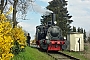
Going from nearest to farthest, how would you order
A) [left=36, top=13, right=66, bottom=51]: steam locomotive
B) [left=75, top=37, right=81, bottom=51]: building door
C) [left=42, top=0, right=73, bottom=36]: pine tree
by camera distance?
[left=36, top=13, right=66, bottom=51]: steam locomotive → [left=75, top=37, right=81, bottom=51]: building door → [left=42, top=0, right=73, bottom=36]: pine tree

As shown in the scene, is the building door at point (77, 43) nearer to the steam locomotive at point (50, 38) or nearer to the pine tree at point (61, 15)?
the steam locomotive at point (50, 38)

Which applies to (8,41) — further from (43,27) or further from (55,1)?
(55,1)

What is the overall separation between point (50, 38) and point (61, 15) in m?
38.4

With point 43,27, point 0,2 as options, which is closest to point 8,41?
point 0,2

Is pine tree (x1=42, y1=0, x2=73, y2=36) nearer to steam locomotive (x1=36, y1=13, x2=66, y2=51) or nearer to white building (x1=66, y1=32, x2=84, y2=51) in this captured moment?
white building (x1=66, y1=32, x2=84, y2=51)

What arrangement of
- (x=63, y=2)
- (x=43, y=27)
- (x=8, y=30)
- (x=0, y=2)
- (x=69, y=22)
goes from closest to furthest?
1. (x=8, y=30)
2. (x=0, y=2)
3. (x=43, y=27)
4. (x=69, y=22)
5. (x=63, y=2)

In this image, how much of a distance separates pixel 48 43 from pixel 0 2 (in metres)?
9.71

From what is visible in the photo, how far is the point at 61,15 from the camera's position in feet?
210

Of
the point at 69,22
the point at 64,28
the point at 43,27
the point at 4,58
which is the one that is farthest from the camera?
the point at 69,22

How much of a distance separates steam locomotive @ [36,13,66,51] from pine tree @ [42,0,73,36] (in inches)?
1246

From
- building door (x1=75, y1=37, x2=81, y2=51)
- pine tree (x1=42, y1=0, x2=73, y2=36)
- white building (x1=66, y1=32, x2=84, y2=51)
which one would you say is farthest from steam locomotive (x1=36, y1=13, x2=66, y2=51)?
pine tree (x1=42, y1=0, x2=73, y2=36)

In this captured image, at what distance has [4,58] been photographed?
210 inches

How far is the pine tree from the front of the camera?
60.1 m

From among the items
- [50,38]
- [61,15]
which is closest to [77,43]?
[50,38]
